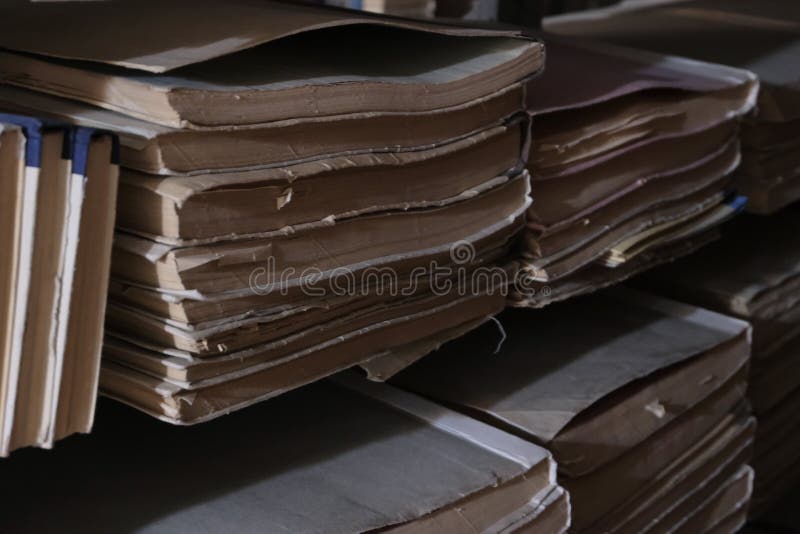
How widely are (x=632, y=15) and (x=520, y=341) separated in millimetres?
910

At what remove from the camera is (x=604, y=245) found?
1.07 meters

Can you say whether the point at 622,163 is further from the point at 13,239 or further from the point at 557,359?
the point at 13,239

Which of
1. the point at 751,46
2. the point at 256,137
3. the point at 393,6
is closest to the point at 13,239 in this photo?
the point at 256,137

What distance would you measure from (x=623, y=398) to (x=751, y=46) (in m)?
0.75

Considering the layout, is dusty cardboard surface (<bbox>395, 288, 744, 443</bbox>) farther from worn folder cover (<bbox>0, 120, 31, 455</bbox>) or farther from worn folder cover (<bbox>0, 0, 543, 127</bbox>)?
worn folder cover (<bbox>0, 120, 31, 455</bbox>)

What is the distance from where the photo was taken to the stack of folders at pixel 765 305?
1.40 meters

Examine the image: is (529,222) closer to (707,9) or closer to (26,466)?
(26,466)

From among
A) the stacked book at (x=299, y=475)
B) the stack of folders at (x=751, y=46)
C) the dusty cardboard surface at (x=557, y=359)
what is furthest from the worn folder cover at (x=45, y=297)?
the stack of folders at (x=751, y=46)

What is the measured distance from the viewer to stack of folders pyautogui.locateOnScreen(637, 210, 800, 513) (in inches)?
55.1

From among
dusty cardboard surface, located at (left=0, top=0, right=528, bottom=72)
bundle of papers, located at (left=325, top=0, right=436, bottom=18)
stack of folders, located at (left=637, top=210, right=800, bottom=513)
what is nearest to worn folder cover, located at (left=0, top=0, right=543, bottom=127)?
dusty cardboard surface, located at (left=0, top=0, right=528, bottom=72)

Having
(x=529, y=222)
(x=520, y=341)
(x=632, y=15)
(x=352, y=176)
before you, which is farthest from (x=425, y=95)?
(x=632, y=15)

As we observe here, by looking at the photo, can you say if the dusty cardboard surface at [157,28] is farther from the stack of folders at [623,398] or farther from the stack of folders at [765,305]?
the stack of folders at [765,305]

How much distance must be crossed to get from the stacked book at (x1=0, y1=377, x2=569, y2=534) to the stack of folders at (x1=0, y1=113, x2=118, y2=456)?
13 centimetres

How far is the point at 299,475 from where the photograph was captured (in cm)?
84
